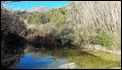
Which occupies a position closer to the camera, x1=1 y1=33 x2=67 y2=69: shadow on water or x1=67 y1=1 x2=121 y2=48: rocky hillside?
x1=67 y1=1 x2=121 y2=48: rocky hillside

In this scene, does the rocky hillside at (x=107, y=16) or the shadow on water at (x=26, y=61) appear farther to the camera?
the shadow on water at (x=26, y=61)

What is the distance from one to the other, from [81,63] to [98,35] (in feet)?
30.9

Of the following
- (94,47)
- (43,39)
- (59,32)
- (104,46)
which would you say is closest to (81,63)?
(104,46)

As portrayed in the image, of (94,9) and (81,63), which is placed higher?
(94,9)

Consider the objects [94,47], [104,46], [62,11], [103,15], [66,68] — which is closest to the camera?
[66,68]

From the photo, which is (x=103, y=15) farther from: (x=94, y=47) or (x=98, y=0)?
(x=94, y=47)

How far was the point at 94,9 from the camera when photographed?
26.2 meters

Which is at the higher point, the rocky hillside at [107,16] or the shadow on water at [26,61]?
the rocky hillside at [107,16]

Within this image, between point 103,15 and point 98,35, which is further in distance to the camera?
point 98,35

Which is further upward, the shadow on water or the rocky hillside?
the rocky hillside

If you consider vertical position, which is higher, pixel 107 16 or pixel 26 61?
pixel 107 16

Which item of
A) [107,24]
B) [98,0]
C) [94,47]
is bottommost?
[94,47]

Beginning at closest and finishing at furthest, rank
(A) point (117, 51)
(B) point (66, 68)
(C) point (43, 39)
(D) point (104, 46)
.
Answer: (B) point (66, 68), (A) point (117, 51), (D) point (104, 46), (C) point (43, 39)

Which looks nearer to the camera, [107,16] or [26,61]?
[107,16]
